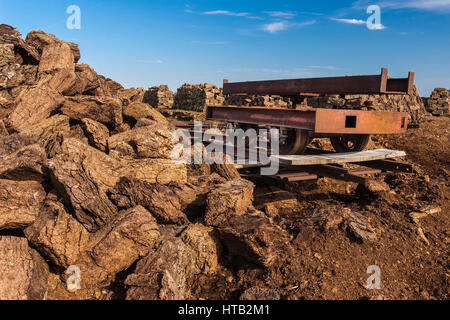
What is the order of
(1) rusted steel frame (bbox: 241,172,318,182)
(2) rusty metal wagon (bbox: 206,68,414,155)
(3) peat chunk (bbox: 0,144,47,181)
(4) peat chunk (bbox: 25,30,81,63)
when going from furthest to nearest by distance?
(4) peat chunk (bbox: 25,30,81,63) → (2) rusty metal wagon (bbox: 206,68,414,155) → (1) rusted steel frame (bbox: 241,172,318,182) → (3) peat chunk (bbox: 0,144,47,181)

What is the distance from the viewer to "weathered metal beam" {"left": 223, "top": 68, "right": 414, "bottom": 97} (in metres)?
5.52

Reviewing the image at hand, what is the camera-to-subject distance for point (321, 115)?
5391 mm

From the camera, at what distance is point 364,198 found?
6.50 m

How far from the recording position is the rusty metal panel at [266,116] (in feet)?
18.5

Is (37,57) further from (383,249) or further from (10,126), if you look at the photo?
(383,249)

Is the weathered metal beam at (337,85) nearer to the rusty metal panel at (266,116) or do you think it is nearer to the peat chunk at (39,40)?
the rusty metal panel at (266,116)

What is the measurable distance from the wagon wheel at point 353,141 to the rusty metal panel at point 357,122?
65 cm

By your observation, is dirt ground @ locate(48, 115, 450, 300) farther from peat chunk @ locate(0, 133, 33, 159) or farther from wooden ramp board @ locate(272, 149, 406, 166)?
peat chunk @ locate(0, 133, 33, 159)

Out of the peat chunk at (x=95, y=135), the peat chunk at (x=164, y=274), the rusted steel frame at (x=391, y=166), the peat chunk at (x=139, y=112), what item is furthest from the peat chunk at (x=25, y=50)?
the rusted steel frame at (x=391, y=166)

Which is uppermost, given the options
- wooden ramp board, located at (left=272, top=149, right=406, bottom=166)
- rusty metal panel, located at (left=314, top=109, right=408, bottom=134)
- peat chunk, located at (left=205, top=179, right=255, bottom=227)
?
rusty metal panel, located at (left=314, top=109, right=408, bottom=134)

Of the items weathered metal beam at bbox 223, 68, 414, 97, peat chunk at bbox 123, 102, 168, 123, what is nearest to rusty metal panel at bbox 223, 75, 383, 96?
weathered metal beam at bbox 223, 68, 414, 97

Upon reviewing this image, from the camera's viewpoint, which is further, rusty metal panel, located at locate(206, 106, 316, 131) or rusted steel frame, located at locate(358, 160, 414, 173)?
rusted steel frame, located at locate(358, 160, 414, 173)

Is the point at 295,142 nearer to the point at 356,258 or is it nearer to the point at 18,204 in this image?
the point at 356,258

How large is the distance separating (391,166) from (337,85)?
1.94 m
